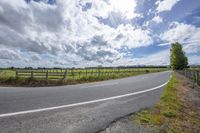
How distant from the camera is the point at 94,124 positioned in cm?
452

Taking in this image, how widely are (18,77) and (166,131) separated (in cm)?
1731

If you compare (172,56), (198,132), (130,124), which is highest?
(172,56)

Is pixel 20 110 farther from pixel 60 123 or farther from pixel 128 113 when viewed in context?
pixel 128 113

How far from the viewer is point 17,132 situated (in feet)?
12.2

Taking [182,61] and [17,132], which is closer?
[17,132]

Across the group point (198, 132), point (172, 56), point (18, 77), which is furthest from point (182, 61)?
point (198, 132)

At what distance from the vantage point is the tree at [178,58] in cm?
8269

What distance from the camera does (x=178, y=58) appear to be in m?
83.5

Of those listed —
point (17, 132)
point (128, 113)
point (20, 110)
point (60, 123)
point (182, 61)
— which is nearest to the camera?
point (17, 132)

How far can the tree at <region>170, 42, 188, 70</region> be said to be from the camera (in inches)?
3255

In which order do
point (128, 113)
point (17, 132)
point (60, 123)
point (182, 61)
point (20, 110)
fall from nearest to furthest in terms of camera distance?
point (17, 132)
point (60, 123)
point (20, 110)
point (128, 113)
point (182, 61)

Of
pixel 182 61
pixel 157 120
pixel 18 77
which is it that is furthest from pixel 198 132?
pixel 182 61

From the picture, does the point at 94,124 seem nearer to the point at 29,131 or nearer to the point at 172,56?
the point at 29,131

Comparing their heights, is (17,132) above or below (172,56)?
below
